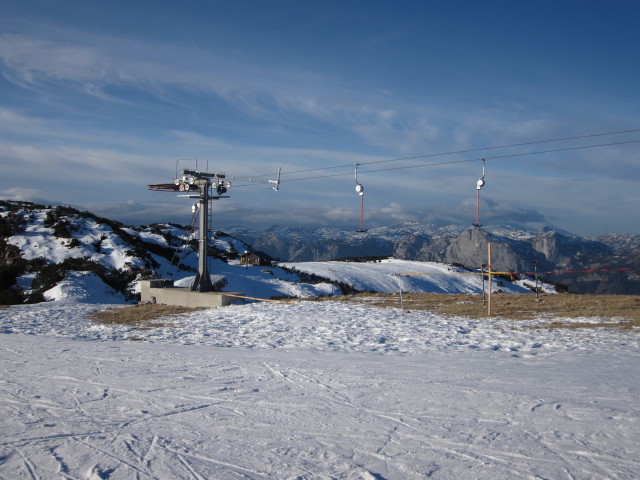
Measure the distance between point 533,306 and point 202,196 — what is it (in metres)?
14.6

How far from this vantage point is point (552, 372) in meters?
9.09

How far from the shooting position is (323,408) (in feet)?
22.8

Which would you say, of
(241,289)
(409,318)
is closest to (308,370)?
(409,318)

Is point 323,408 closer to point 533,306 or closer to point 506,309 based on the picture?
point 506,309

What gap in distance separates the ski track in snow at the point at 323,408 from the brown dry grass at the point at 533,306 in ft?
10.8

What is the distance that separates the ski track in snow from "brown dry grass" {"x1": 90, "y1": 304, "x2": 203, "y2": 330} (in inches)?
149

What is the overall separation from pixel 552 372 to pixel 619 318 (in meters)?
8.74

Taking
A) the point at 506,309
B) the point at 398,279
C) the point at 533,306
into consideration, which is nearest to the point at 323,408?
the point at 506,309

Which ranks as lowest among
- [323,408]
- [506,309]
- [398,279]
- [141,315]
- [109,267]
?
[398,279]

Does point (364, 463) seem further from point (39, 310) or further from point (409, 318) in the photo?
point (39, 310)

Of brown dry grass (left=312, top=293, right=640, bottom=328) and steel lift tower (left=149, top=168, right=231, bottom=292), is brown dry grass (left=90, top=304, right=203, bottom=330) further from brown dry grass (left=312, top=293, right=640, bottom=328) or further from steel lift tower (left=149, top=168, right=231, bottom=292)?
brown dry grass (left=312, top=293, right=640, bottom=328)

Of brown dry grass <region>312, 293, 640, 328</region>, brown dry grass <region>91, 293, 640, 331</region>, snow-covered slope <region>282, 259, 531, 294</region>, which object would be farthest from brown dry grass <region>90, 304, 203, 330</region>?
snow-covered slope <region>282, 259, 531, 294</region>

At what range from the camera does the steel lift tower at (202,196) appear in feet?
73.3

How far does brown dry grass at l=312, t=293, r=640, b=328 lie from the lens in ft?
52.9
